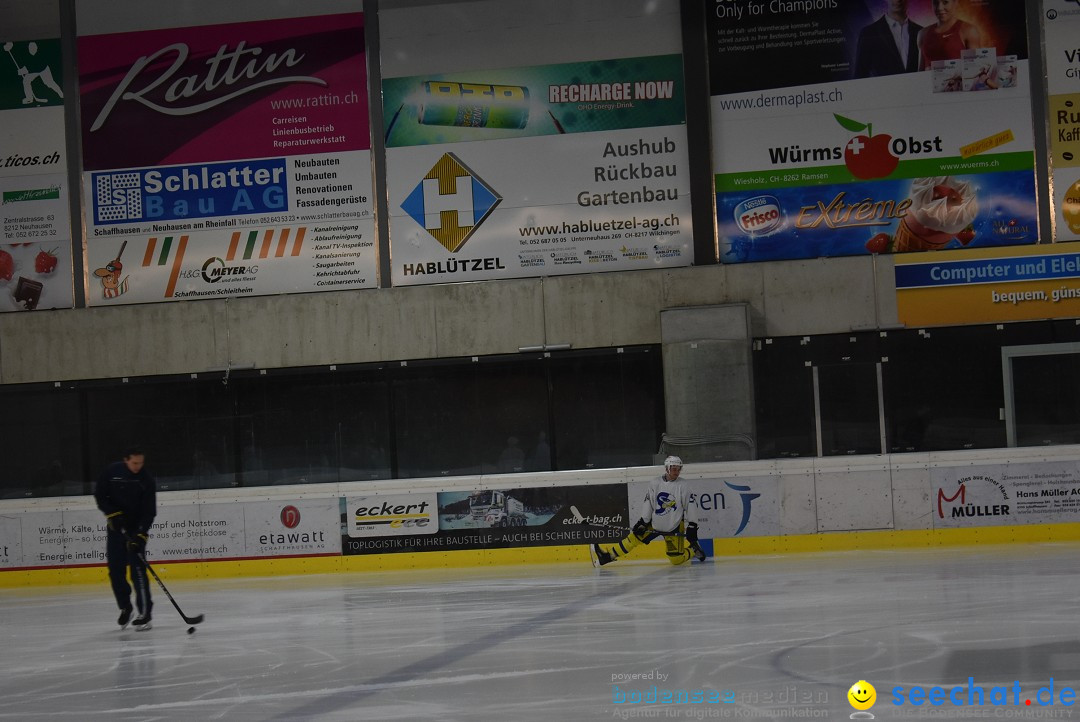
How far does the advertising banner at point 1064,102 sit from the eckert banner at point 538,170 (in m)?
5.80

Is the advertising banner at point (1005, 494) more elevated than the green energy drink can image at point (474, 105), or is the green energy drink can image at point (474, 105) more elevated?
the green energy drink can image at point (474, 105)

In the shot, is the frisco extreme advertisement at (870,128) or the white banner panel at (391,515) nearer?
the white banner panel at (391,515)

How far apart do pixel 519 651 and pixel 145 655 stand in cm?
293

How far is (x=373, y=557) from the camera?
16.9m

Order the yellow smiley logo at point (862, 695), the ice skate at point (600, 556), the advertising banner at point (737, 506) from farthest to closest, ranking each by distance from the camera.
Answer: the advertising banner at point (737, 506)
the ice skate at point (600, 556)
the yellow smiley logo at point (862, 695)

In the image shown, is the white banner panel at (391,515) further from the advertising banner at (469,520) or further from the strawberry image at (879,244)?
the strawberry image at (879,244)

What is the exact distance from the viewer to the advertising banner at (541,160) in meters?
19.0

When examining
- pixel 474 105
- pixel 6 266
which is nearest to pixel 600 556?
pixel 474 105

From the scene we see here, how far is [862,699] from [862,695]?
69 mm

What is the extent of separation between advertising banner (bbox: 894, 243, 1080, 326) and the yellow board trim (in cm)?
391

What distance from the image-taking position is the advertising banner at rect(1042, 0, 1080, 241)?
1819cm

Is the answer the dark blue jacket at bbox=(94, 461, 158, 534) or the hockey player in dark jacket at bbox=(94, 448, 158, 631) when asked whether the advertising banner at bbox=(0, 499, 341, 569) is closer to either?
the hockey player in dark jacket at bbox=(94, 448, 158, 631)

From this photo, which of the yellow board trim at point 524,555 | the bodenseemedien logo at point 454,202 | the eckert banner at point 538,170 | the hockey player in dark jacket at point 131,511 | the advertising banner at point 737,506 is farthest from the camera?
the bodenseemedien logo at point 454,202

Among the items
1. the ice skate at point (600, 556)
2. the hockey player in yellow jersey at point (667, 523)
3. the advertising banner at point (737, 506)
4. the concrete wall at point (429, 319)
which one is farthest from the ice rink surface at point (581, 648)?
the concrete wall at point (429, 319)
